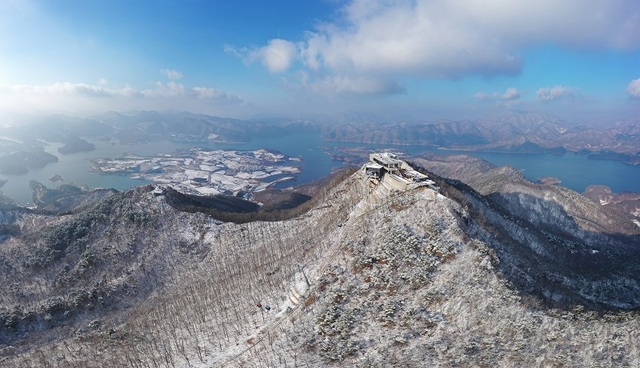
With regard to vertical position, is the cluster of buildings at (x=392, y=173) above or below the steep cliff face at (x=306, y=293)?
above

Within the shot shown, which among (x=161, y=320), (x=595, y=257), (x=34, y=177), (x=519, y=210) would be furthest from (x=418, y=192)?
(x=34, y=177)

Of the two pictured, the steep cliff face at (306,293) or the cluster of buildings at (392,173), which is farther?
the cluster of buildings at (392,173)

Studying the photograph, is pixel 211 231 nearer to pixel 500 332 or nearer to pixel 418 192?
pixel 418 192

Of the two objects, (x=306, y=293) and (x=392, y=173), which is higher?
(x=392, y=173)

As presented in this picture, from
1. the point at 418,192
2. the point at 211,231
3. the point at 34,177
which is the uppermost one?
the point at 418,192

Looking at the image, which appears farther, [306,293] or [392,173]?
[392,173]

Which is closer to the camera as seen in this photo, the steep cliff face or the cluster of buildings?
the steep cliff face

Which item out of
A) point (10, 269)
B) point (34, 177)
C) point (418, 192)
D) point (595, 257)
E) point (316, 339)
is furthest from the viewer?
point (34, 177)

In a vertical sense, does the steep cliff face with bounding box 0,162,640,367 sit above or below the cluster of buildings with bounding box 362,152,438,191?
below
